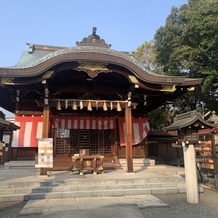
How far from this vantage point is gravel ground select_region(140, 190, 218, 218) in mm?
5535

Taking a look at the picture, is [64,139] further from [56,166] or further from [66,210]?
[66,210]

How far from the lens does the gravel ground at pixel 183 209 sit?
5.54m

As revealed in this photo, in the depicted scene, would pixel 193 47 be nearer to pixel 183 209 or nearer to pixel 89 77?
pixel 89 77

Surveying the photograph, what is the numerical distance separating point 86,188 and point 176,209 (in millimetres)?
3104

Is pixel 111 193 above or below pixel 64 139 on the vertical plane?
below

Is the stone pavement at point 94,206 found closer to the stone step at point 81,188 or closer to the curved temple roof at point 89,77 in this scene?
the stone step at point 81,188

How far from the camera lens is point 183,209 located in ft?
19.8

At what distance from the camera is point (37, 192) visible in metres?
7.30

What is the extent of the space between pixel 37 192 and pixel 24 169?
4983 mm

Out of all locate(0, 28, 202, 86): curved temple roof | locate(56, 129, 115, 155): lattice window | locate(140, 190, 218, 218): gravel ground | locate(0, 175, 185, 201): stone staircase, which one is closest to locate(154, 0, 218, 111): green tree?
locate(0, 28, 202, 86): curved temple roof

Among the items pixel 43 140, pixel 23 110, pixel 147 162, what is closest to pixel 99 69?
pixel 43 140

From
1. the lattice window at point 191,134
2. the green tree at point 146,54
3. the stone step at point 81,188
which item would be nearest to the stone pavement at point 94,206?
the stone step at point 81,188

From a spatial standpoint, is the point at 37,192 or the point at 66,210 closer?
the point at 66,210

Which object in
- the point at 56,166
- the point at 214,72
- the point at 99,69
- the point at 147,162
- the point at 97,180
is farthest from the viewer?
the point at 214,72
